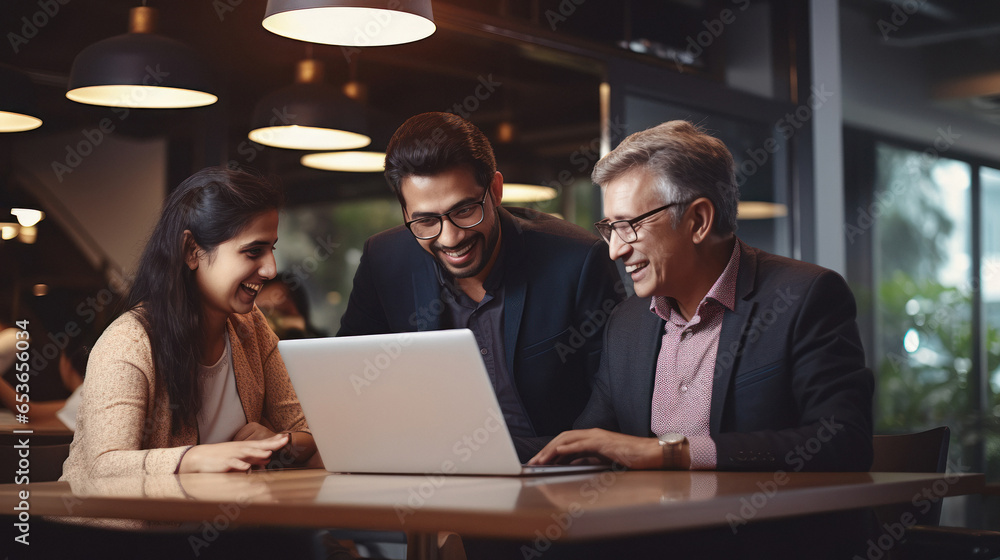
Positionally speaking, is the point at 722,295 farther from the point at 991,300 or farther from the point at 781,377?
the point at 991,300

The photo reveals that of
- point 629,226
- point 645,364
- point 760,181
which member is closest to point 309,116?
point 629,226

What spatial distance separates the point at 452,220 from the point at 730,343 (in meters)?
0.78

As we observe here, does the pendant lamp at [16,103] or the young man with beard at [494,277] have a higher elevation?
the pendant lamp at [16,103]

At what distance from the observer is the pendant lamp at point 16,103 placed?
Result: 3.42m

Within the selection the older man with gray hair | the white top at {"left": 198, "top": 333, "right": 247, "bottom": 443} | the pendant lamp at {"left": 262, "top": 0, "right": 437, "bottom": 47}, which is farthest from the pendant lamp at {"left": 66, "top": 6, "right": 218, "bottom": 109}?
the older man with gray hair

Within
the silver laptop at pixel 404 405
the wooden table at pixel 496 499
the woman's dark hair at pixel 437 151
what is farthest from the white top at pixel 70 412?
the silver laptop at pixel 404 405

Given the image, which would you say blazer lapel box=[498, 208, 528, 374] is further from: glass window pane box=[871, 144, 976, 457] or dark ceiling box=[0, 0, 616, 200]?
glass window pane box=[871, 144, 976, 457]

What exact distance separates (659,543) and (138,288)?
1.38 meters

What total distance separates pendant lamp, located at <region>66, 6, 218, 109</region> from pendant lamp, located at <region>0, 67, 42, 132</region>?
41 centimetres

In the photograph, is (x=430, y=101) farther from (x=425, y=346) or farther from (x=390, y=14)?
(x=425, y=346)

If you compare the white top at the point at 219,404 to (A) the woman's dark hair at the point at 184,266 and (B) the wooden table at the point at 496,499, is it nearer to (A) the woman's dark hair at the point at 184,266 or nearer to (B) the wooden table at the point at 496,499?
(A) the woman's dark hair at the point at 184,266

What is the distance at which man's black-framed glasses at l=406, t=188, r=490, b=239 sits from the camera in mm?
2408

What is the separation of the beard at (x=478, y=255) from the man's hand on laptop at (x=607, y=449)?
2.64 feet

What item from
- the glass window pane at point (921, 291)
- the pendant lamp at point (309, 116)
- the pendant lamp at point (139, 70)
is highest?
the pendant lamp at point (139, 70)
